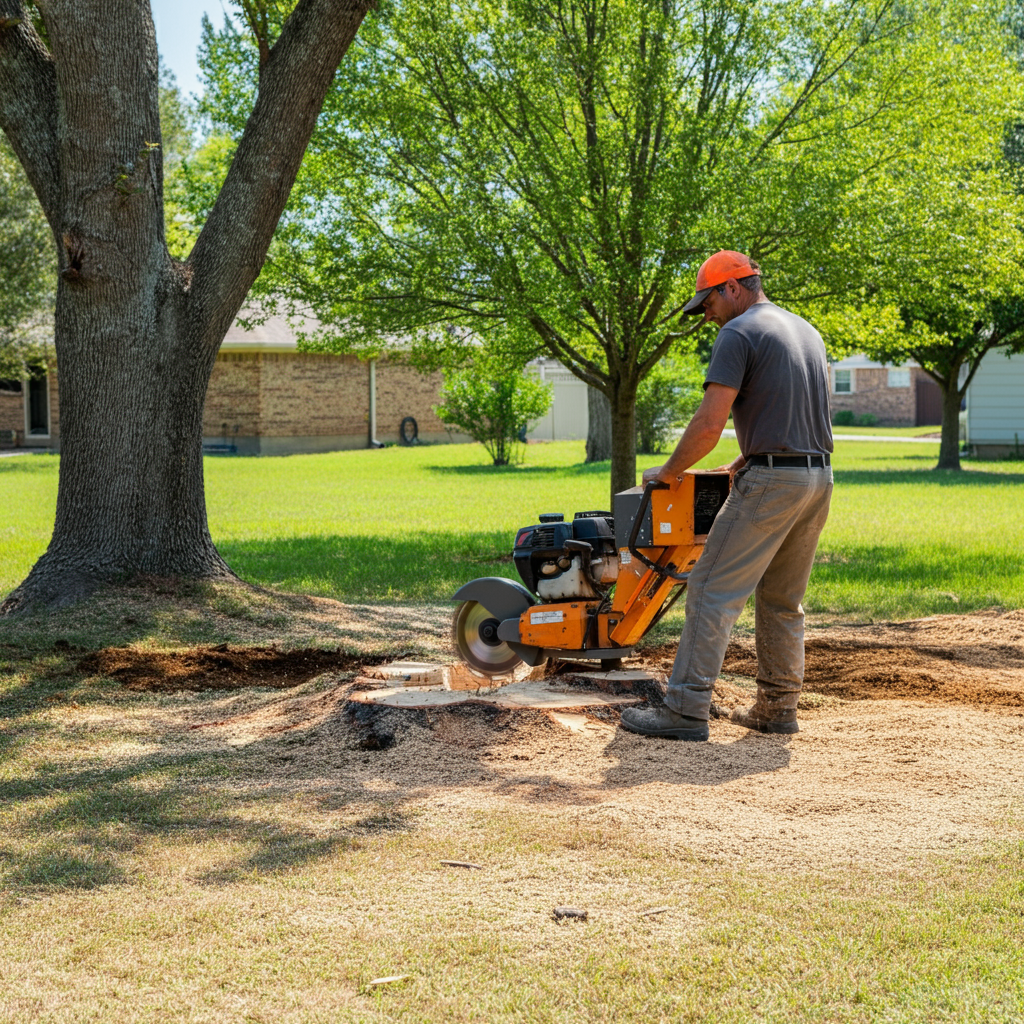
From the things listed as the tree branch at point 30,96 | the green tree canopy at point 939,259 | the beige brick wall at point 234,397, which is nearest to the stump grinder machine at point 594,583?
the tree branch at point 30,96

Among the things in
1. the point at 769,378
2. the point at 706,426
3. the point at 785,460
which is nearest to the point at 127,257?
the point at 706,426

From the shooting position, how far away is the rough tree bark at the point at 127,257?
28.6 ft

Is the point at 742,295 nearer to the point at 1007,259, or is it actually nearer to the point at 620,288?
the point at 620,288

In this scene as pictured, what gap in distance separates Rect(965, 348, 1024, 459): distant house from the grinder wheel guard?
1082 inches

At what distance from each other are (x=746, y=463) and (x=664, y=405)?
2864cm

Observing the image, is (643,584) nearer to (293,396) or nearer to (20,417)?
(293,396)

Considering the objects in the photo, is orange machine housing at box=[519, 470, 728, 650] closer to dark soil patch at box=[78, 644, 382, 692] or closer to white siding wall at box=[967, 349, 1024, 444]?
dark soil patch at box=[78, 644, 382, 692]

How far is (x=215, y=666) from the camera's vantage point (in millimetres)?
7480

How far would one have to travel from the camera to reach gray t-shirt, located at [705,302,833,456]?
5.16 metres

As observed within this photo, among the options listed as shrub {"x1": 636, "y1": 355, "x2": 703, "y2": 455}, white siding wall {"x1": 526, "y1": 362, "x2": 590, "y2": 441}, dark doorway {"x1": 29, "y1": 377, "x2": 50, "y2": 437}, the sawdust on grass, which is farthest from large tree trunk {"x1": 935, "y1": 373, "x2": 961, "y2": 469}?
dark doorway {"x1": 29, "y1": 377, "x2": 50, "y2": 437}

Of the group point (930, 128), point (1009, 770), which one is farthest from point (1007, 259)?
point (1009, 770)

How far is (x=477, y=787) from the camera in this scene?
485 cm

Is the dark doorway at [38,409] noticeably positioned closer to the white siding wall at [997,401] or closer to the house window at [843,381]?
the white siding wall at [997,401]

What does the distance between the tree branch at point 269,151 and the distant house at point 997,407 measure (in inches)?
1008
